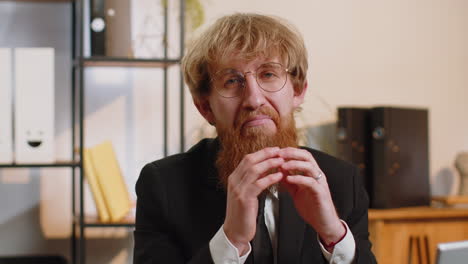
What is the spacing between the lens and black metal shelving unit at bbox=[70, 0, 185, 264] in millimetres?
2146

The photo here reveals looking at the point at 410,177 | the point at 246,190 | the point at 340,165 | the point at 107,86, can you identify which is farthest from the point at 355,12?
the point at 246,190

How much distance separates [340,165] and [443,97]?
143 centimetres

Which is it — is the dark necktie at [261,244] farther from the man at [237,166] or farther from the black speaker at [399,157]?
the black speaker at [399,157]

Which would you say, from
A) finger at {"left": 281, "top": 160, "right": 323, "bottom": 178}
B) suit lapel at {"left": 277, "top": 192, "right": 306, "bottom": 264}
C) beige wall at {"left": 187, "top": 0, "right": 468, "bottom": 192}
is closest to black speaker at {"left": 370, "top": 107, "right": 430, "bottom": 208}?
beige wall at {"left": 187, "top": 0, "right": 468, "bottom": 192}

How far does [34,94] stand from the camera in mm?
2098

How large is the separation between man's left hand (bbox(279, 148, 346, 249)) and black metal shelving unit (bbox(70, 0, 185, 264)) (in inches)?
40.1

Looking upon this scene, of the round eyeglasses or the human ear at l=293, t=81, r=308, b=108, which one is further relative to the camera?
the human ear at l=293, t=81, r=308, b=108

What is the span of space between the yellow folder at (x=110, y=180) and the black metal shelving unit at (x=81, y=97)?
0.05m

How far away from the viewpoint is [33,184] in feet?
Result: 7.97

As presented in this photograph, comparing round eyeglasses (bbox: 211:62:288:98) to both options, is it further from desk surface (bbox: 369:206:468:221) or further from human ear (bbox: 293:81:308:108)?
desk surface (bbox: 369:206:468:221)

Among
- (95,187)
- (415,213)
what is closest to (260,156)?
(95,187)

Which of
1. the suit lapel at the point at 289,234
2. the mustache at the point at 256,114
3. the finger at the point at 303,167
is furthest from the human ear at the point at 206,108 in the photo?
the finger at the point at 303,167

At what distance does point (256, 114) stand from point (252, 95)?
1.6 inches

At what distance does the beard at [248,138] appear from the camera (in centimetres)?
133
